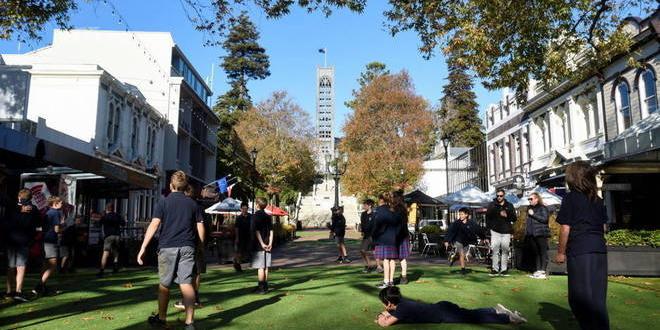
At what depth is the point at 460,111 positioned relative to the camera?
63.2 meters

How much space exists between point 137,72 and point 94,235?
822 inches

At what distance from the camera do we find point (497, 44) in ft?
39.1

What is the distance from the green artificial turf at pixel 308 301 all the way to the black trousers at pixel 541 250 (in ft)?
1.48

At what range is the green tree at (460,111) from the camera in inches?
2393

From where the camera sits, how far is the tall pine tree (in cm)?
4925

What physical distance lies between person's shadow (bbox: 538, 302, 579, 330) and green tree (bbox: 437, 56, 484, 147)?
5383 cm

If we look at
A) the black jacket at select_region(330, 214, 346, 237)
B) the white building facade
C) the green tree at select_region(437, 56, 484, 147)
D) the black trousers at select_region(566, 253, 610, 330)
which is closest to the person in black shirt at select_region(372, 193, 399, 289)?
the black trousers at select_region(566, 253, 610, 330)

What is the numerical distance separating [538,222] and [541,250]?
66 cm

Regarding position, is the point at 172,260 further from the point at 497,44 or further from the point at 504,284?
the point at 497,44

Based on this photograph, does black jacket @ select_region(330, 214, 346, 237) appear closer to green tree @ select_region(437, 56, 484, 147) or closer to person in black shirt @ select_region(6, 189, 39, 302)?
person in black shirt @ select_region(6, 189, 39, 302)

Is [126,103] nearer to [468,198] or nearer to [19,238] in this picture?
[468,198]

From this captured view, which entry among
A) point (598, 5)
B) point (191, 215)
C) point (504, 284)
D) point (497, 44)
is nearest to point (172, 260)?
point (191, 215)

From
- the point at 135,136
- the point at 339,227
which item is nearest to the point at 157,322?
the point at 339,227

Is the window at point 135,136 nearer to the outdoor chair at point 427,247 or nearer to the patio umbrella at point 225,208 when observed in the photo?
the patio umbrella at point 225,208
